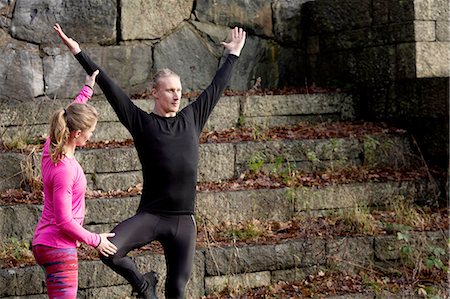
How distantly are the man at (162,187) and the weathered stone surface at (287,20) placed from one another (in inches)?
202

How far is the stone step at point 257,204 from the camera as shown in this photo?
23.1ft

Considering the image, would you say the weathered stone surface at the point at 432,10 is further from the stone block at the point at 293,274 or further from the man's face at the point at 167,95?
the man's face at the point at 167,95

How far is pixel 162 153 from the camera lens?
5.63 meters

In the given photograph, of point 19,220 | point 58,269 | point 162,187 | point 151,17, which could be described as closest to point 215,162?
point 19,220

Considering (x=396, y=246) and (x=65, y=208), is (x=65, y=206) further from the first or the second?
(x=396, y=246)

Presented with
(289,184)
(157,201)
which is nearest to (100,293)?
(157,201)

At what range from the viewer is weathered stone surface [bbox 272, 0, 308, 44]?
35.1 feet

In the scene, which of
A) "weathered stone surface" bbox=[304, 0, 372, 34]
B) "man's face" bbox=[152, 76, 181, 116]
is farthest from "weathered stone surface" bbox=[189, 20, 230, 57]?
"man's face" bbox=[152, 76, 181, 116]

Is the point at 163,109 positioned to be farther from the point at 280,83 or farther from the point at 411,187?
the point at 280,83

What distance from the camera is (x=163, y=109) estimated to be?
5789 millimetres

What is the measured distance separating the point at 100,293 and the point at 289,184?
232cm

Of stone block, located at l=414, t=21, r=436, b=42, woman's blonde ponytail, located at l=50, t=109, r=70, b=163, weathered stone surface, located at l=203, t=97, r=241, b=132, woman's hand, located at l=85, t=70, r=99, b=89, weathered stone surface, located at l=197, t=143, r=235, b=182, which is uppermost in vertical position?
stone block, located at l=414, t=21, r=436, b=42

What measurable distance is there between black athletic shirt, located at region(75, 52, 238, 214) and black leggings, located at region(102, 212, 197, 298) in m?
0.07

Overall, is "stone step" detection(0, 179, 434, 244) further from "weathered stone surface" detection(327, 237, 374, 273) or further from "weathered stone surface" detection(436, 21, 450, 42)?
"weathered stone surface" detection(436, 21, 450, 42)
